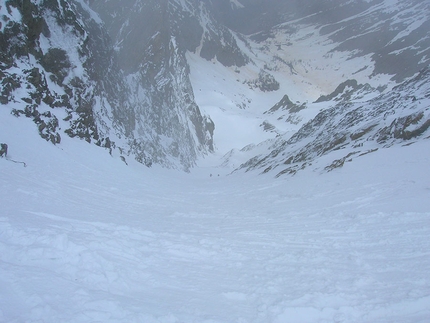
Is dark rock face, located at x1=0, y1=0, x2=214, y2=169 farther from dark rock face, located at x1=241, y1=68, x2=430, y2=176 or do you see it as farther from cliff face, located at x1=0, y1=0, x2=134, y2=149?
dark rock face, located at x1=241, y1=68, x2=430, y2=176

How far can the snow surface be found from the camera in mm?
3174

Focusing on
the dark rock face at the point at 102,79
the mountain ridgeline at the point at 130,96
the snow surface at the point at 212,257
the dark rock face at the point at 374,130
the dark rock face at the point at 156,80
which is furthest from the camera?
the dark rock face at the point at 156,80

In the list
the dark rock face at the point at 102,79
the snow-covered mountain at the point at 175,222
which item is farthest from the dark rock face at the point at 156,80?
the snow-covered mountain at the point at 175,222

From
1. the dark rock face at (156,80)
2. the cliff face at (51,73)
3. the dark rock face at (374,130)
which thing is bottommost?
the dark rock face at (374,130)

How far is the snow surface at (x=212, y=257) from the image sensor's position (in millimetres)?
3174

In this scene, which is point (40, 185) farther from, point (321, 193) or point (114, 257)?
point (321, 193)

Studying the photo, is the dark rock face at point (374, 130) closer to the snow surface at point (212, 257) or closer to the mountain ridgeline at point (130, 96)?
the mountain ridgeline at point (130, 96)

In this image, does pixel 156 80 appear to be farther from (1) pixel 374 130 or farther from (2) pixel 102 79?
(1) pixel 374 130

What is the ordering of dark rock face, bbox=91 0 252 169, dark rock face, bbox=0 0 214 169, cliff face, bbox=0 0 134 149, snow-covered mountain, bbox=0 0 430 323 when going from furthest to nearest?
dark rock face, bbox=91 0 252 169 → dark rock face, bbox=0 0 214 169 → cliff face, bbox=0 0 134 149 → snow-covered mountain, bbox=0 0 430 323

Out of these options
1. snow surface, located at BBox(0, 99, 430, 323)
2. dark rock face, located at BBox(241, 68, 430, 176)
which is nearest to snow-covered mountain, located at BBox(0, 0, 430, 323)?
snow surface, located at BBox(0, 99, 430, 323)

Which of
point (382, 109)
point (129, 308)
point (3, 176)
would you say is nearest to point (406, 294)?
point (129, 308)

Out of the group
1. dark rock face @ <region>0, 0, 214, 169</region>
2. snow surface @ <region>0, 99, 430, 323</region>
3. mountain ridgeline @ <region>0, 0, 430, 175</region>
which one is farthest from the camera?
dark rock face @ <region>0, 0, 214, 169</region>

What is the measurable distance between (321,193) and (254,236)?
518cm

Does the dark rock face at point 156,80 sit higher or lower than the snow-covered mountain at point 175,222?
higher
